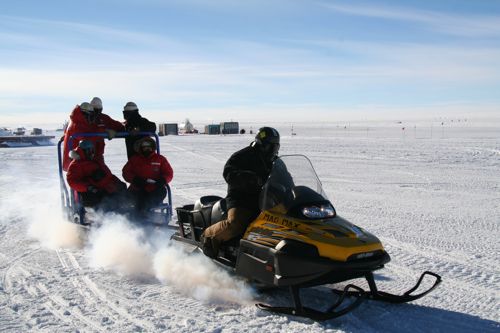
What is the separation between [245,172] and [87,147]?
11.5ft

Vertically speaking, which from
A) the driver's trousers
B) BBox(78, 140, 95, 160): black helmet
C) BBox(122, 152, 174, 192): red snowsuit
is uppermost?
BBox(78, 140, 95, 160): black helmet

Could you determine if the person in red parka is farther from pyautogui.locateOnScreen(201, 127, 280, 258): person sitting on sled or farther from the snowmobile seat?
pyautogui.locateOnScreen(201, 127, 280, 258): person sitting on sled

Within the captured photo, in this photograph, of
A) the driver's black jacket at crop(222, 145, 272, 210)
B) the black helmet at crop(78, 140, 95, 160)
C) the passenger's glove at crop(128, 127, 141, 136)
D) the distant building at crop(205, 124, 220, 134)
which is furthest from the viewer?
the distant building at crop(205, 124, 220, 134)

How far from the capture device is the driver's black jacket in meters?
4.50

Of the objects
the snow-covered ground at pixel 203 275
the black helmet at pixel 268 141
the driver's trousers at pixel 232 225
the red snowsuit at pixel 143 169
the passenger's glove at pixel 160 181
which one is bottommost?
the snow-covered ground at pixel 203 275

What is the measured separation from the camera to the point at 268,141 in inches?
181

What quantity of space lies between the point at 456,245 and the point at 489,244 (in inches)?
17.2

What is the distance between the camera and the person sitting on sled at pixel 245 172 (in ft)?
15.0

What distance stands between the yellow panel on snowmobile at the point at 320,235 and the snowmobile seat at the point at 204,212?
102 cm

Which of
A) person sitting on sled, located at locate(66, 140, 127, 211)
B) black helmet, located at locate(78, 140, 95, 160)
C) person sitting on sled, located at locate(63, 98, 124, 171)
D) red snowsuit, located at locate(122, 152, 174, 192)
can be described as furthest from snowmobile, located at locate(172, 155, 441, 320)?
person sitting on sled, located at locate(63, 98, 124, 171)

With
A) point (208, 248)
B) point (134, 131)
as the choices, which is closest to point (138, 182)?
point (134, 131)

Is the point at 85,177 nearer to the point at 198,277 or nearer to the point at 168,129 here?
the point at 198,277

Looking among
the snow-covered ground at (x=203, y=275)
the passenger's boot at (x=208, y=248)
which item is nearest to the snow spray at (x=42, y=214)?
the snow-covered ground at (x=203, y=275)

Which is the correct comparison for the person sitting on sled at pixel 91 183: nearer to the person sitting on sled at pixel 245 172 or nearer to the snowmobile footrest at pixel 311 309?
the person sitting on sled at pixel 245 172
